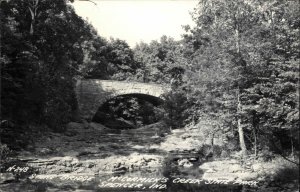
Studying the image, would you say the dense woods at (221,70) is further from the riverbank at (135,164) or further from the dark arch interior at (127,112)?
the dark arch interior at (127,112)

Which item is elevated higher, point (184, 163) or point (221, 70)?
point (221, 70)

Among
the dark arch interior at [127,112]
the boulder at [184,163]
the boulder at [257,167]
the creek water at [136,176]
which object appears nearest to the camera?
the creek water at [136,176]

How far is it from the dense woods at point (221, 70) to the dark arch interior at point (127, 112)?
13024 millimetres

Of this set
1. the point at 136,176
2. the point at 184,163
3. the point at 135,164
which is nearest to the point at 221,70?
the point at 184,163

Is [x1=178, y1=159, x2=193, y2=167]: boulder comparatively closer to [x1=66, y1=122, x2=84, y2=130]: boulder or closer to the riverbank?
the riverbank

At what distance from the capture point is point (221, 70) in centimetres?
1582

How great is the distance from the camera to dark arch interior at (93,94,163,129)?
4038 cm

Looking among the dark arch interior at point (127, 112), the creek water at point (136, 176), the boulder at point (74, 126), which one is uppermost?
the dark arch interior at point (127, 112)

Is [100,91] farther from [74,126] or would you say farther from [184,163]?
[184,163]

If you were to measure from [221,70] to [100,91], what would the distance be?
19104 mm

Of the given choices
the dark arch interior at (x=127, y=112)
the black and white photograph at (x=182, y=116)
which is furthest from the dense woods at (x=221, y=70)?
the dark arch interior at (x=127, y=112)

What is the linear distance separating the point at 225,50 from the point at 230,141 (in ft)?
18.0

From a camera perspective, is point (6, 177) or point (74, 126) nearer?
point (6, 177)

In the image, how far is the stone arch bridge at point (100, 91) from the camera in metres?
33.2
